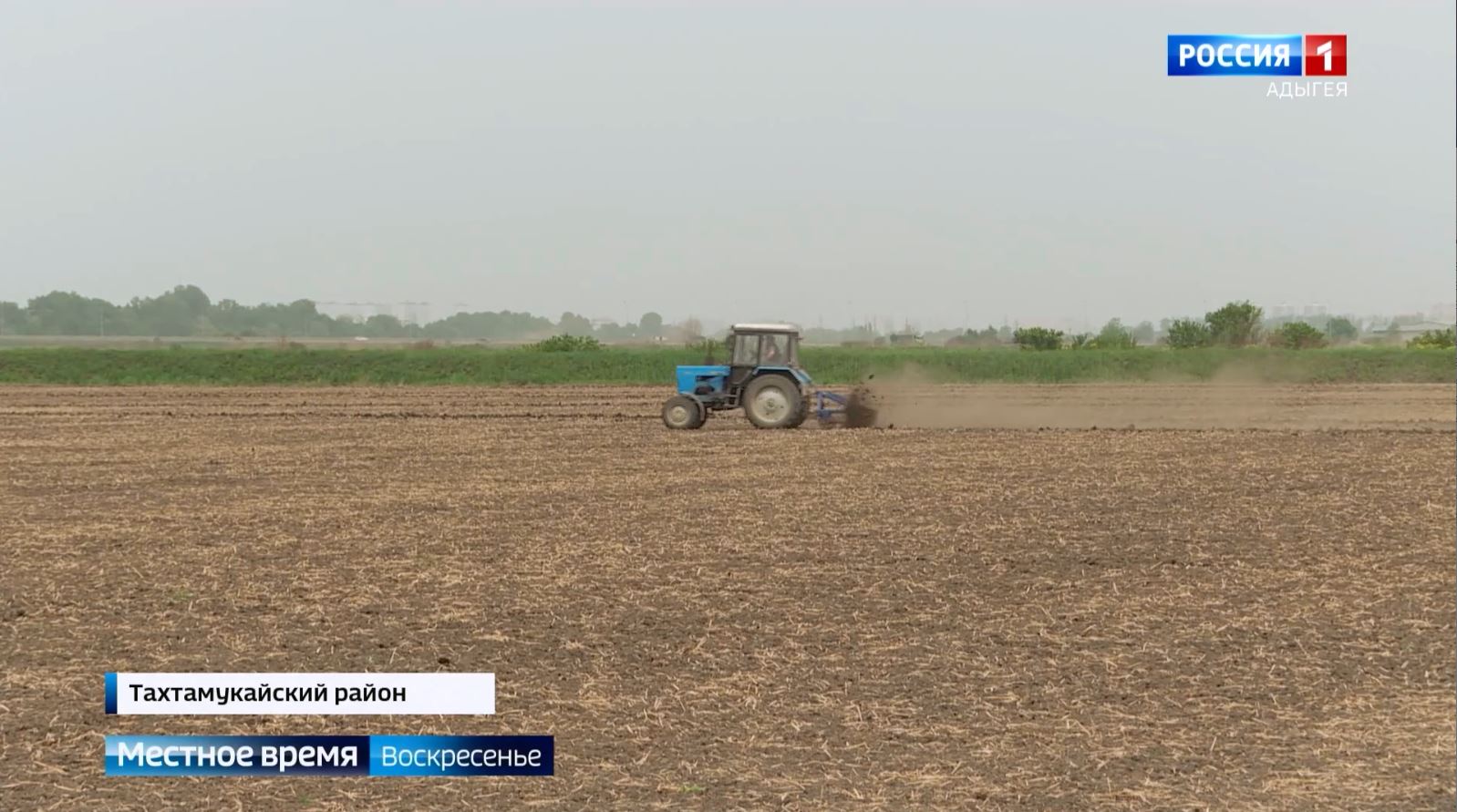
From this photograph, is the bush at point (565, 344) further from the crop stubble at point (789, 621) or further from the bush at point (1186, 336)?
the crop stubble at point (789, 621)

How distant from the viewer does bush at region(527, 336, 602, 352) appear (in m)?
71.9

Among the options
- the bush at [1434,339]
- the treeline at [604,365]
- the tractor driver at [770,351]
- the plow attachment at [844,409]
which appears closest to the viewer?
the tractor driver at [770,351]

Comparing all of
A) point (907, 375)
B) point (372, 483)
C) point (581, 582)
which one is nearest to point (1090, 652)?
point (581, 582)

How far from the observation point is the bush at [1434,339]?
242 ft

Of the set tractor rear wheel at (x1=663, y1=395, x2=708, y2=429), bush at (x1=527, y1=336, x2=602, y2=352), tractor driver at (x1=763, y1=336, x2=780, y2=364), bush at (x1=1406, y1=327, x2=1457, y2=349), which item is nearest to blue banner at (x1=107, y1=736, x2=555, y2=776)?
tractor driver at (x1=763, y1=336, x2=780, y2=364)

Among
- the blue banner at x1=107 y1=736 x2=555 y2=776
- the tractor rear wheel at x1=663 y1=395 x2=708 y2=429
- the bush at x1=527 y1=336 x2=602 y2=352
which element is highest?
the bush at x1=527 y1=336 x2=602 y2=352

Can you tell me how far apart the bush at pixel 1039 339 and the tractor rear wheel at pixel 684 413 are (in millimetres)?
45742

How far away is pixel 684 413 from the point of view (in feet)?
100

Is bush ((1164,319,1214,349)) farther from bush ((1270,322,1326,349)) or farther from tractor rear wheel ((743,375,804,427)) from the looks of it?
tractor rear wheel ((743,375,804,427))

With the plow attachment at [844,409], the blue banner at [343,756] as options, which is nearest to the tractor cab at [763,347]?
the plow attachment at [844,409]

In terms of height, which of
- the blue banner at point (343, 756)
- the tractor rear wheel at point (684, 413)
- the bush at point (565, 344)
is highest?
the bush at point (565, 344)

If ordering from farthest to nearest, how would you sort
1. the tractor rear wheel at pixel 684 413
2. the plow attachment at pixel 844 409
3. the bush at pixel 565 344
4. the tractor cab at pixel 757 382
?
the bush at pixel 565 344 → the plow attachment at pixel 844 409 → the tractor rear wheel at pixel 684 413 → the tractor cab at pixel 757 382

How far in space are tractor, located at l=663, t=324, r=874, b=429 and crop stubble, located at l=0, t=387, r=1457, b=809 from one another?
21.0ft

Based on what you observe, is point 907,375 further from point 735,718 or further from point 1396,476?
point 735,718
